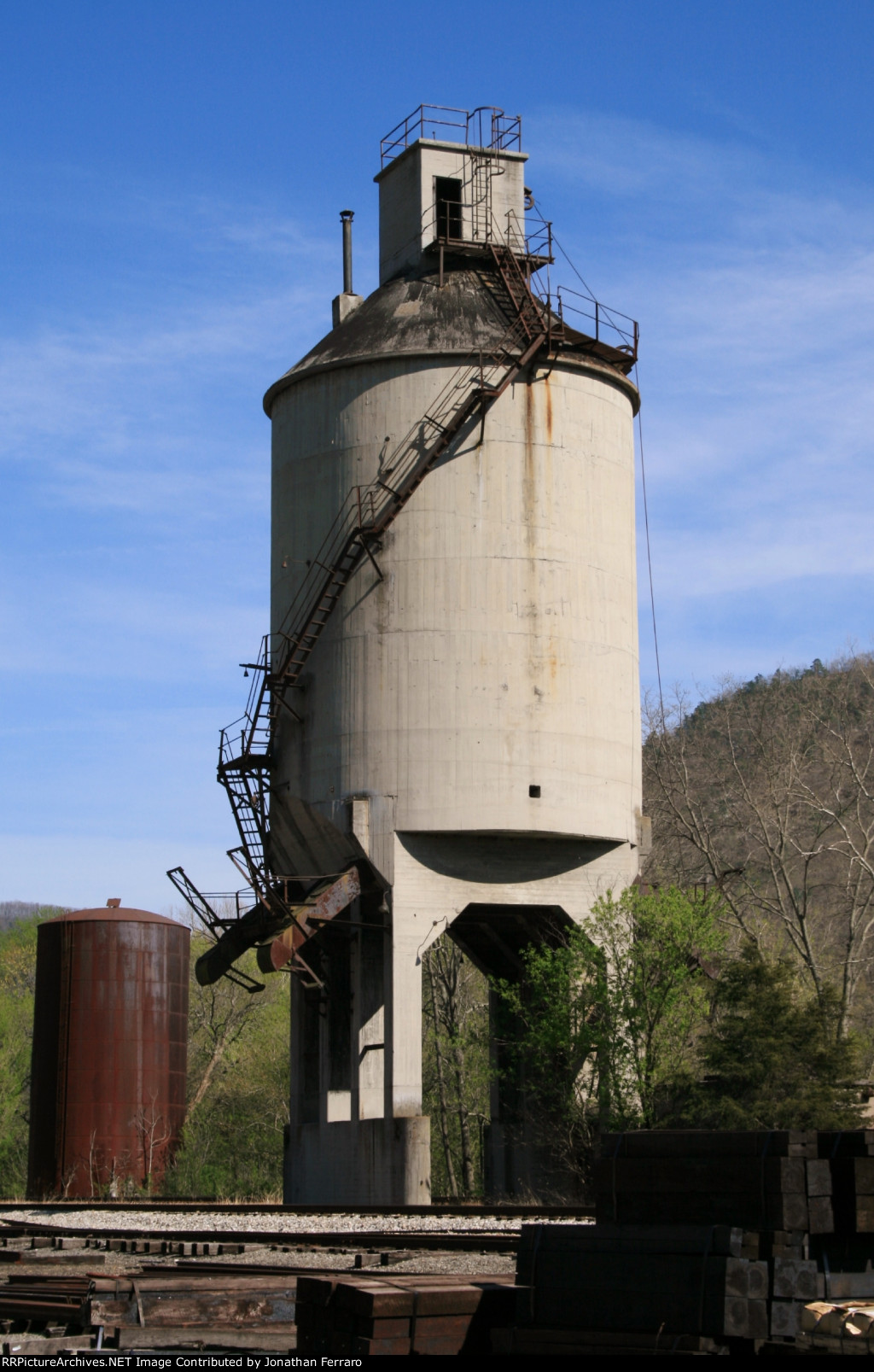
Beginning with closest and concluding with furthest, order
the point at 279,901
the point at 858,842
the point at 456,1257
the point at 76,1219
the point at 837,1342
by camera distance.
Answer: the point at 837,1342
the point at 456,1257
the point at 76,1219
the point at 279,901
the point at 858,842

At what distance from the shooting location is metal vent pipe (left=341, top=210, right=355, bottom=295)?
32.5 metres

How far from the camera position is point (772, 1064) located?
24641mm

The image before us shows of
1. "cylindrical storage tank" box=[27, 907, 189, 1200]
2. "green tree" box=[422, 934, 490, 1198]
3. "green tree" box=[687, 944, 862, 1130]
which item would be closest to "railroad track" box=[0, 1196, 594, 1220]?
"green tree" box=[687, 944, 862, 1130]

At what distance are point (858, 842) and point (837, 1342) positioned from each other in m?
44.2

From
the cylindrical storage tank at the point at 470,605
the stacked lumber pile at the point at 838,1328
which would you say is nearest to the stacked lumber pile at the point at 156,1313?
the stacked lumber pile at the point at 838,1328

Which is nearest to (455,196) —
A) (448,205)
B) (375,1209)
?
(448,205)

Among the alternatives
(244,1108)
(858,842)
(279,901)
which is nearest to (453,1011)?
(244,1108)

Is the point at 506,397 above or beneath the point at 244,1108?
above

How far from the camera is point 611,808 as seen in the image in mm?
27562

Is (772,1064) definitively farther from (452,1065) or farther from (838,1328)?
(452,1065)

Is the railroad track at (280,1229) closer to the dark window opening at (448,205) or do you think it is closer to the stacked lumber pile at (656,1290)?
the stacked lumber pile at (656,1290)

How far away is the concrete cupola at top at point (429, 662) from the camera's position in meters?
26.4

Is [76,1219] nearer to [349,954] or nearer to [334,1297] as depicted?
[349,954]

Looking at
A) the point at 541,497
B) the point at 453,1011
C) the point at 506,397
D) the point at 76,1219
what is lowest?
the point at 76,1219
